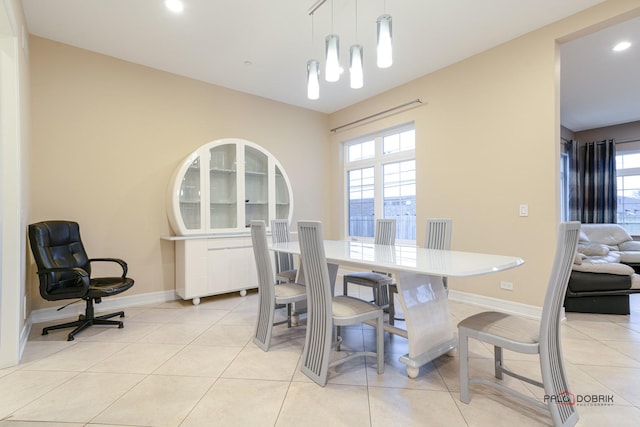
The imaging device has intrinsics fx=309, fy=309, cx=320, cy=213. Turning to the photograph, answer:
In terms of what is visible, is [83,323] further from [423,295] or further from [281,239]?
[423,295]

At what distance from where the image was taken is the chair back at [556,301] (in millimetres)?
1470

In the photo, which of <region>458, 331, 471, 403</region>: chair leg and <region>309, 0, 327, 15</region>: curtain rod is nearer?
<region>458, 331, 471, 403</region>: chair leg

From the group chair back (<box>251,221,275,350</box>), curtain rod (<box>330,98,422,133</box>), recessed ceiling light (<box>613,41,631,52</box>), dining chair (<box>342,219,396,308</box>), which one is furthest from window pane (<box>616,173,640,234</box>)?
chair back (<box>251,221,275,350</box>)

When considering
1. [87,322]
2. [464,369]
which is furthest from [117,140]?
[464,369]

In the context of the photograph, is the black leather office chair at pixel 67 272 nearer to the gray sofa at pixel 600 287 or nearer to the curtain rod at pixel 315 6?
the curtain rod at pixel 315 6

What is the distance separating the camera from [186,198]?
12.5 ft

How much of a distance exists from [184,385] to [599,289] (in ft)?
13.1

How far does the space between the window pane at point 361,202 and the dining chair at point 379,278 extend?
178cm

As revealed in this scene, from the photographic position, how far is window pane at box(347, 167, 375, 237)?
16.8 feet

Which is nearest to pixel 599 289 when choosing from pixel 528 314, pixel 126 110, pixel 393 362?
pixel 528 314

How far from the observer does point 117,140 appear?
356 centimetres

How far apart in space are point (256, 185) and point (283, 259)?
1383 millimetres

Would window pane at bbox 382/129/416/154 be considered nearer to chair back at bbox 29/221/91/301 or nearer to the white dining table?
the white dining table

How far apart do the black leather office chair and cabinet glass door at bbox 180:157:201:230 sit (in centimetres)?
89
